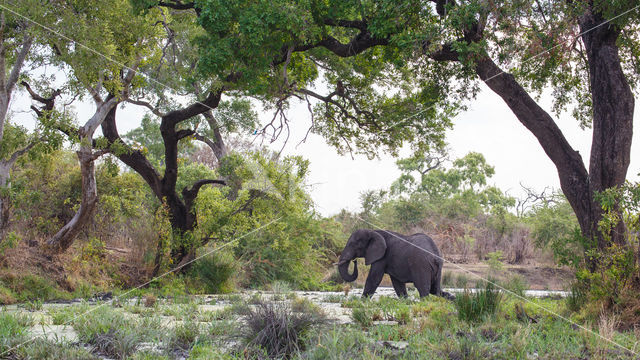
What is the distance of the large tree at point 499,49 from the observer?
733 cm

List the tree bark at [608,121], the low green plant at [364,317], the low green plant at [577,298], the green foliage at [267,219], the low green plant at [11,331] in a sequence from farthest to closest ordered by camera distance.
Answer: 1. the green foliage at [267,219]
2. the tree bark at [608,121]
3. the low green plant at [577,298]
4. the low green plant at [364,317]
5. the low green plant at [11,331]

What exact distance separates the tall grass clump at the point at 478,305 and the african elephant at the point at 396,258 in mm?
2300

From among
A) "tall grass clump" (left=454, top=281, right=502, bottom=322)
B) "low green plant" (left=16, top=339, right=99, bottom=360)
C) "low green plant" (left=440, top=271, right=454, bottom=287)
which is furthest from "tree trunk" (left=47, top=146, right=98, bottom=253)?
"low green plant" (left=440, top=271, right=454, bottom=287)

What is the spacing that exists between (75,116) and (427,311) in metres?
7.50

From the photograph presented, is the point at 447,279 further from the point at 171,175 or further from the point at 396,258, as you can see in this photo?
the point at 171,175

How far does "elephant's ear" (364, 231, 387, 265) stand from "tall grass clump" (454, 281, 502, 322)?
2.53 metres

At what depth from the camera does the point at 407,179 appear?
2009cm

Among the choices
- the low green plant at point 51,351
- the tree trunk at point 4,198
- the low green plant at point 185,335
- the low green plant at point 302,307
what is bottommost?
the low green plant at point 51,351

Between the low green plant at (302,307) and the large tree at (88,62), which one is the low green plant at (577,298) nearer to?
the low green plant at (302,307)

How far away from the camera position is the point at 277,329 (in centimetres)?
452

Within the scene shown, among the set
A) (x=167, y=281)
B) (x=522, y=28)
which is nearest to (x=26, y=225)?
(x=167, y=281)

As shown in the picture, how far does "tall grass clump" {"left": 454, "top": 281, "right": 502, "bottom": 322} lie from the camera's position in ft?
18.6

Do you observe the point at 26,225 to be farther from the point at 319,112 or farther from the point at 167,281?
the point at 319,112

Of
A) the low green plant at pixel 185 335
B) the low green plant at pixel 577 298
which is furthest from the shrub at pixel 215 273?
the low green plant at pixel 577 298
